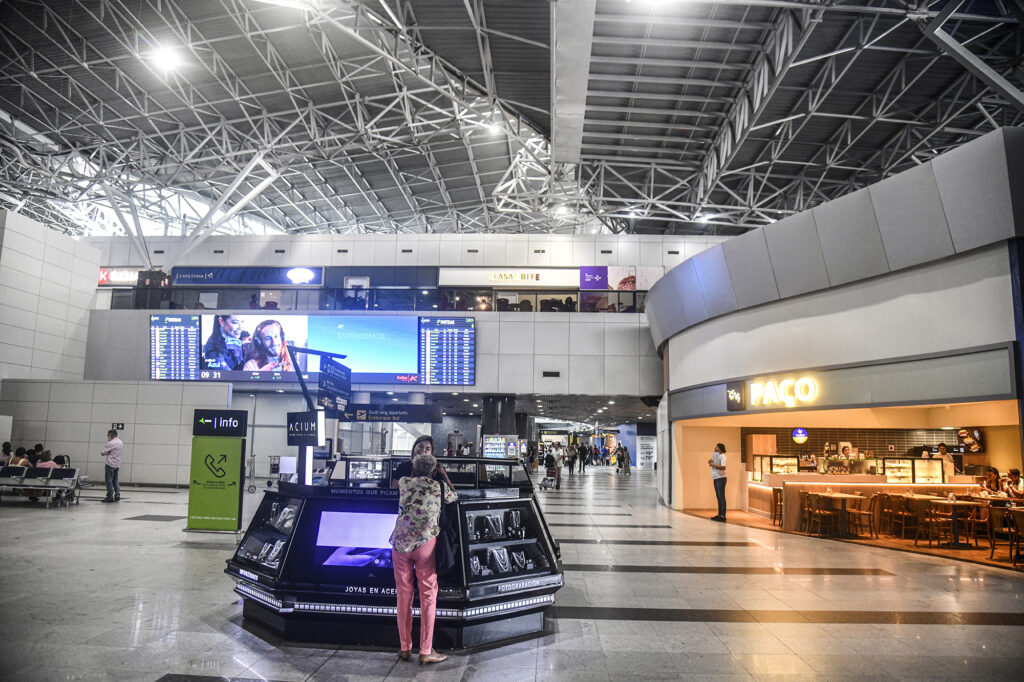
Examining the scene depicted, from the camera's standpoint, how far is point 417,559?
14.2 ft

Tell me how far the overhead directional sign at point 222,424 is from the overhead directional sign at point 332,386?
9.04 ft

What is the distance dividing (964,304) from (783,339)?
10.1 ft

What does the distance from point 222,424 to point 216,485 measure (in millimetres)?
901

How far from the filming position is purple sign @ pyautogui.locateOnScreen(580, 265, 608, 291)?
21578 millimetres

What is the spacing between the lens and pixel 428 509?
4.38 meters

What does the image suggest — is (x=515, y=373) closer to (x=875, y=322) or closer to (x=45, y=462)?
(x=45, y=462)

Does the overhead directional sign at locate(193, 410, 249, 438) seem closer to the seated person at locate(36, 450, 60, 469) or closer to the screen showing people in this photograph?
the seated person at locate(36, 450, 60, 469)

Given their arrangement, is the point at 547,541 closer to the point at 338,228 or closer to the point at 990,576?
the point at 990,576

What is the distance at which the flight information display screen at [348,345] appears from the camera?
2005cm

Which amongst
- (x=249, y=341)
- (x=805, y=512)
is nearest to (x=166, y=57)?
(x=249, y=341)

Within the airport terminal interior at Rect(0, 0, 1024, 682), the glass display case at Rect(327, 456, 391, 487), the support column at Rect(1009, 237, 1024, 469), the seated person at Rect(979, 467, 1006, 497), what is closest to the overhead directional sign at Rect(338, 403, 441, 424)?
the airport terminal interior at Rect(0, 0, 1024, 682)

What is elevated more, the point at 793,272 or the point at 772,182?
the point at 772,182

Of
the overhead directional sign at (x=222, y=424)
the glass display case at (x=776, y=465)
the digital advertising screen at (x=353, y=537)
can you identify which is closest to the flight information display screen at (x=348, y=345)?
the glass display case at (x=776, y=465)

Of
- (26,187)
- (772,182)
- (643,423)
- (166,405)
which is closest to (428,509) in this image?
(166,405)
